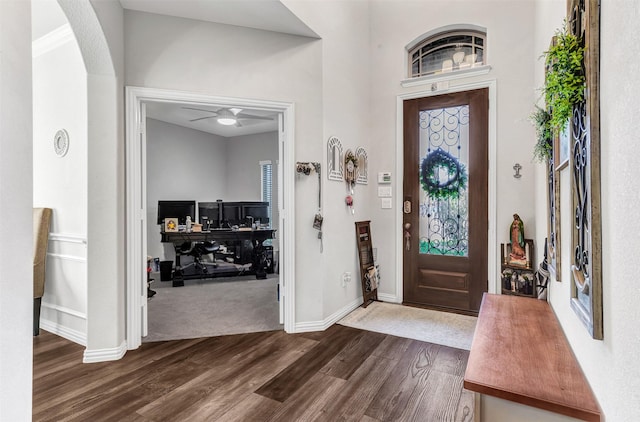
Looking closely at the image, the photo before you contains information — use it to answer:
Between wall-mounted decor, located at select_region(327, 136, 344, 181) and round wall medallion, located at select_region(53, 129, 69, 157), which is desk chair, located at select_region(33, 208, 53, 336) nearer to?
round wall medallion, located at select_region(53, 129, 69, 157)

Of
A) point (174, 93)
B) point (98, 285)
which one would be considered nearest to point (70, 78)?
point (174, 93)

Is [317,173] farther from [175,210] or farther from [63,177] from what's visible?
[175,210]

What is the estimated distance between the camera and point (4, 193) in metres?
1.25

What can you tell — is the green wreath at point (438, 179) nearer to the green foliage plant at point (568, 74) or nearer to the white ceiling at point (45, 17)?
the green foliage plant at point (568, 74)

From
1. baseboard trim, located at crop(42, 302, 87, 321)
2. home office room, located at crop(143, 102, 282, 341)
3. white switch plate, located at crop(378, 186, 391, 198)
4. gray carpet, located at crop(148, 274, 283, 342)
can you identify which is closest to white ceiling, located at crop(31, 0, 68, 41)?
home office room, located at crop(143, 102, 282, 341)

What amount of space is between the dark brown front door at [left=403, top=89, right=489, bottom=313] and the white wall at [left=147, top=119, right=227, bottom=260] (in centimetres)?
475

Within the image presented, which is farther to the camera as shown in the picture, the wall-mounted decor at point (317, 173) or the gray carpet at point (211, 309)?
the gray carpet at point (211, 309)

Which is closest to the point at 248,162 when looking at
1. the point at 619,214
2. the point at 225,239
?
the point at 225,239

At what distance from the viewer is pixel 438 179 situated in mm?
3941

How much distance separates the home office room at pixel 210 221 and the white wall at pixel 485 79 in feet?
5.67

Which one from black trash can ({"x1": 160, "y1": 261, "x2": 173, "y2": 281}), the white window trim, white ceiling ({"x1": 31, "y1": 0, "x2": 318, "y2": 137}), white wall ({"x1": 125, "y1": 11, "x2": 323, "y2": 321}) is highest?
white ceiling ({"x1": 31, "y1": 0, "x2": 318, "y2": 137})

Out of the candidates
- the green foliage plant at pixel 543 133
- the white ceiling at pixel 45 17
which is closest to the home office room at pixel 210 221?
the white ceiling at pixel 45 17

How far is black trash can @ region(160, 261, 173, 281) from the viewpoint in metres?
5.63

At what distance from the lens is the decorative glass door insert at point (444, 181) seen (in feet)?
12.5
